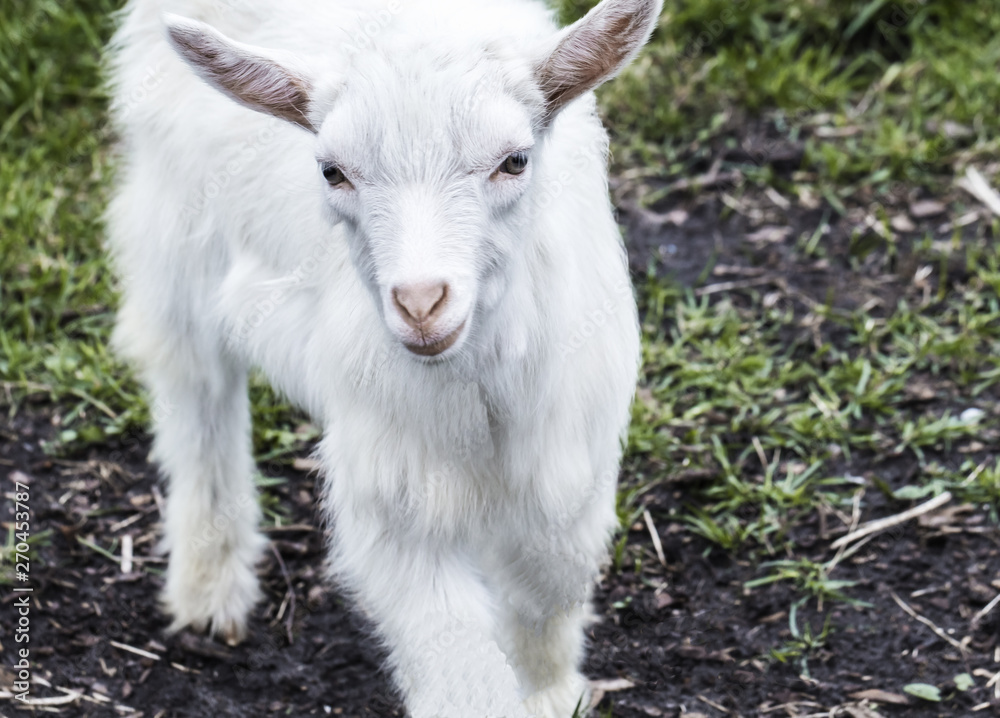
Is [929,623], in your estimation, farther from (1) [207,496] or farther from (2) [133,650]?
(2) [133,650]

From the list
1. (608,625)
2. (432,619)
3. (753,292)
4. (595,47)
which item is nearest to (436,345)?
(595,47)

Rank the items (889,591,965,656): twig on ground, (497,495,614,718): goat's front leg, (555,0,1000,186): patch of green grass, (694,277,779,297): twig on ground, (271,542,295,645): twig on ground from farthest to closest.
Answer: (555,0,1000,186): patch of green grass < (694,277,779,297): twig on ground < (271,542,295,645): twig on ground < (889,591,965,656): twig on ground < (497,495,614,718): goat's front leg

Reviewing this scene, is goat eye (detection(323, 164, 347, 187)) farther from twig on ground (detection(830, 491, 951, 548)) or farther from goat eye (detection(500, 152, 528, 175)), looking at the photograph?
twig on ground (detection(830, 491, 951, 548))

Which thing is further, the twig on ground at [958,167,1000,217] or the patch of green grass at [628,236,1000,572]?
the twig on ground at [958,167,1000,217]

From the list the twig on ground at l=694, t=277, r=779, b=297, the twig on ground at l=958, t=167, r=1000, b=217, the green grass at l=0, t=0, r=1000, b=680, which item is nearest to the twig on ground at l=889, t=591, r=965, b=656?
the green grass at l=0, t=0, r=1000, b=680

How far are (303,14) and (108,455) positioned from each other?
2145mm

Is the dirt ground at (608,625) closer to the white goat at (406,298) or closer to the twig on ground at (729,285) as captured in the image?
the white goat at (406,298)

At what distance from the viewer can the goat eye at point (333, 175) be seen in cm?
280

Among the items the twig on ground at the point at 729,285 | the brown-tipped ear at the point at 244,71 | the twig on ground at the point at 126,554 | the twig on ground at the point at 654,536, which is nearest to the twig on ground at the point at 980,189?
→ the twig on ground at the point at 729,285

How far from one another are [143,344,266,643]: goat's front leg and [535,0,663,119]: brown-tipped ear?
1867mm

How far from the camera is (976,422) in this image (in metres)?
4.78

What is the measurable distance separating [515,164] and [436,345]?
1.49 feet

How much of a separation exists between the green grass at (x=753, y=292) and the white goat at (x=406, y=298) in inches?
32.5

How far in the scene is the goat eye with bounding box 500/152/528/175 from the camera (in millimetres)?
2764
